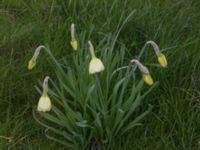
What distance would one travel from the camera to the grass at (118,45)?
2.21 metres

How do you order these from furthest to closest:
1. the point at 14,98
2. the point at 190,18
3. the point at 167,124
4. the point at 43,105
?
the point at 190,18
the point at 14,98
the point at 167,124
the point at 43,105

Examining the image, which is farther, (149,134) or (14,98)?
(14,98)

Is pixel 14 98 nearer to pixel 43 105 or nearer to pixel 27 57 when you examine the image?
pixel 27 57

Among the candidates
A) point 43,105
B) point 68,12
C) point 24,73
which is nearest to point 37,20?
point 68,12

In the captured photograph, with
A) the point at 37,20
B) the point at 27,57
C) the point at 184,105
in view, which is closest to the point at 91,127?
the point at 184,105

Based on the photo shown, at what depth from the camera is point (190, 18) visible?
2.68 m

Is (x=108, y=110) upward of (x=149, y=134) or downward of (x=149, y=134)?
upward

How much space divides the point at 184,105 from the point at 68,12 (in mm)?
979

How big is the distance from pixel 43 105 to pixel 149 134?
608 mm

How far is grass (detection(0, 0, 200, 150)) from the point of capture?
221 centimetres

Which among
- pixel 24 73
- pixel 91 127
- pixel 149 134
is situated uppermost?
pixel 24 73

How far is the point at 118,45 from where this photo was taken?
2.55 meters

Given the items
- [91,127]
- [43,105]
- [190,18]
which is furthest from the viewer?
[190,18]

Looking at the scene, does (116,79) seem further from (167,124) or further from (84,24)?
(84,24)
